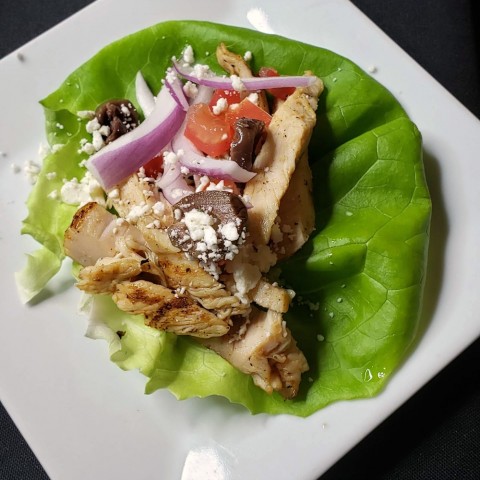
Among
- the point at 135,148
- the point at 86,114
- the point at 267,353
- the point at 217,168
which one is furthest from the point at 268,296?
the point at 86,114

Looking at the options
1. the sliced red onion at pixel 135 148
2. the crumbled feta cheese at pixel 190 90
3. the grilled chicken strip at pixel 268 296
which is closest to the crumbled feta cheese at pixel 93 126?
the sliced red onion at pixel 135 148

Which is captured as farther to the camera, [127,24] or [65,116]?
[127,24]

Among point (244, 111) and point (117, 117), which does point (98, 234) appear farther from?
point (244, 111)

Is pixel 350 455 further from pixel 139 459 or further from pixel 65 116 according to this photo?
pixel 65 116

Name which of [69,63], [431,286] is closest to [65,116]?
[69,63]

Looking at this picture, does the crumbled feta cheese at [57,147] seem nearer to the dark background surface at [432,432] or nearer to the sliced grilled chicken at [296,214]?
the sliced grilled chicken at [296,214]

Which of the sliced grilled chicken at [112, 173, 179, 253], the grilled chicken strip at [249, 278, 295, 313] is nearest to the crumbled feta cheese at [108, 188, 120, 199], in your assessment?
the sliced grilled chicken at [112, 173, 179, 253]
